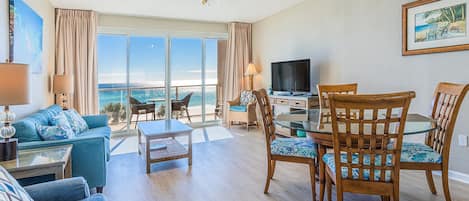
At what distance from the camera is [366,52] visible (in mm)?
3812

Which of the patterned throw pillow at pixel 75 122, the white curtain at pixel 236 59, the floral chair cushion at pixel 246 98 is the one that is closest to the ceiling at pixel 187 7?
the white curtain at pixel 236 59

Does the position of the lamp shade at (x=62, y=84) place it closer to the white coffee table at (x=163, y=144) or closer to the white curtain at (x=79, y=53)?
the white curtain at (x=79, y=53)

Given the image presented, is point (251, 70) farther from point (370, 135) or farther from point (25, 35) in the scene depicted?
point (370, 135)

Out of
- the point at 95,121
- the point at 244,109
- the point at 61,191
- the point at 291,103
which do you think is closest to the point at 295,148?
the point at 61,191

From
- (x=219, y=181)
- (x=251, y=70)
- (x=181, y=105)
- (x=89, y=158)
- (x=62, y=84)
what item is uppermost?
(x=251, y=70)

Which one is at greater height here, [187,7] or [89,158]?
[187,7]

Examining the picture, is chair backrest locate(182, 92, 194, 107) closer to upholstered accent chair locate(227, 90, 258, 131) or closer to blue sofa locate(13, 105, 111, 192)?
upholstered accent chair locate(227, 90, 258, 131)

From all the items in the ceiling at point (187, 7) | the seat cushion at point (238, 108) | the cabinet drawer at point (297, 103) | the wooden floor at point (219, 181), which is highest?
the ceiling at point (187, 7)

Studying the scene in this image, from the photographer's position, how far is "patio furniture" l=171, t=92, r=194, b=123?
6.25m

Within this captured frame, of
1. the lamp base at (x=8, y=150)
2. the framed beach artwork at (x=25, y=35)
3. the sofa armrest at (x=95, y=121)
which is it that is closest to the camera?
the lamp base at (x=8, y=150)

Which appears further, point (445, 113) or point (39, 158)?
point (445, 113)

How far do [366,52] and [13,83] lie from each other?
3831 millimetres

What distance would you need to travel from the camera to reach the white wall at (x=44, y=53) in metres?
2.59

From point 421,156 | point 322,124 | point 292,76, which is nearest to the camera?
point 421,156
